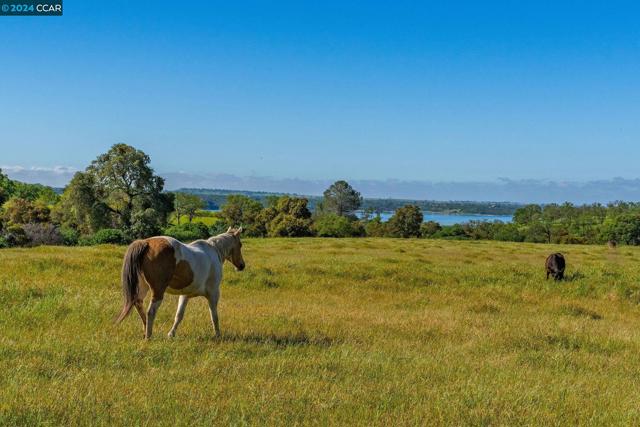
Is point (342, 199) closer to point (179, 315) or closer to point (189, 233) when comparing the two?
point (189, 233)

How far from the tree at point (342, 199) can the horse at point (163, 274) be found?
129 meters

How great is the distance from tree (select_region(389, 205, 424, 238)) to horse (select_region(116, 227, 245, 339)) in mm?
89140

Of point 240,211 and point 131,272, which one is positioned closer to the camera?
point 131,272

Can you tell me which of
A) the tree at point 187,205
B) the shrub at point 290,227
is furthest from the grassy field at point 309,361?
the tree at point 187,205

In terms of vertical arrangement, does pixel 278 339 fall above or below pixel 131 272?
below

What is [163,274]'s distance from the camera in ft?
29.0

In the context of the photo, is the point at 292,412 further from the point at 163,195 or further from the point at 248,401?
the point at 163,195

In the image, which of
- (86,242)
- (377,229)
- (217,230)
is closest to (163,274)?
(86,242)

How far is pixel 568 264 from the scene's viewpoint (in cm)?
3141

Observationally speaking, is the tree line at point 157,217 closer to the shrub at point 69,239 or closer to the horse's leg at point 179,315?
the shrub at point 69,239

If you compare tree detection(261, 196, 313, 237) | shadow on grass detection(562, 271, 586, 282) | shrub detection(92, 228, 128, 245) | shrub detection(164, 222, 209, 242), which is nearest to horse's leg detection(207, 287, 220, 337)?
shadow on grass detection(562, 271, 586, 282)

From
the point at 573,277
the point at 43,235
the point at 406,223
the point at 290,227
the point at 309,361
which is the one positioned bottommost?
the point at 290,227

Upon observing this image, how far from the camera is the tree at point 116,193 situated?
6050cm

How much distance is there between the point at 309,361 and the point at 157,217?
56.5 meters
